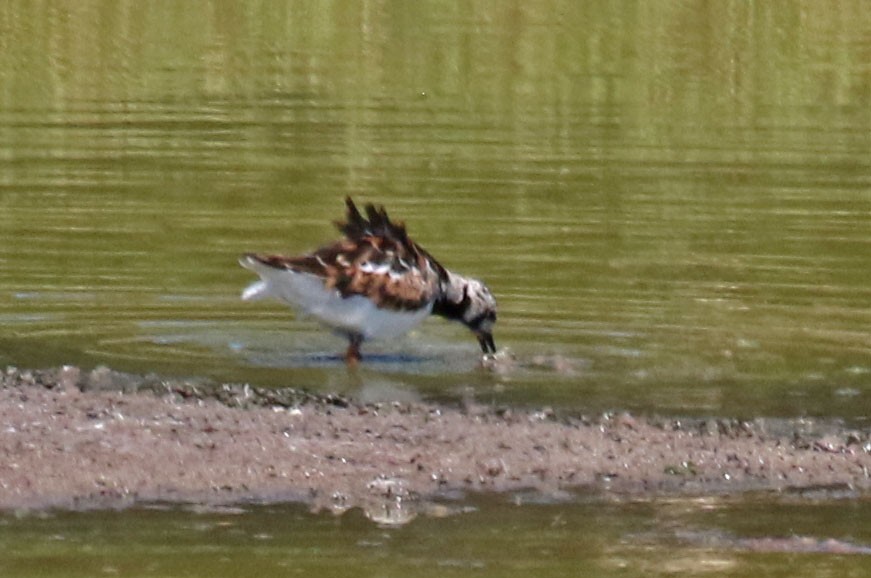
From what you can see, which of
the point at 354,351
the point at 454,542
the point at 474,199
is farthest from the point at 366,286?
the point at 474,199

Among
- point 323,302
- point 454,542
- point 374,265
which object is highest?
point 374,265

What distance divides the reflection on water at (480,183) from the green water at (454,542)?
7.57ft

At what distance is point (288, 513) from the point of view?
8.69 m

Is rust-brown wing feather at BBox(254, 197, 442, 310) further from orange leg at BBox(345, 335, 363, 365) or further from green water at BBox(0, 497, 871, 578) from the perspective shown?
green water at BBox(0, 497, 871, 578)

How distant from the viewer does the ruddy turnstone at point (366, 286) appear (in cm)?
1214

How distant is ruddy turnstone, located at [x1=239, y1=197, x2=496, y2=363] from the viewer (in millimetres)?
12141

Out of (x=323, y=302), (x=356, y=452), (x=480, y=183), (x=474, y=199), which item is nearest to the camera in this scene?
(x=356, y=452)

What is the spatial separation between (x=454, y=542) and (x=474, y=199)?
10288 mm

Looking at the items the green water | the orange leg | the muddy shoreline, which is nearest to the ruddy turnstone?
the orange leg

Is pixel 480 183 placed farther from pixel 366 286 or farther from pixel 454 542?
pixel 454 542

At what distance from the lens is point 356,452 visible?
9.55 m

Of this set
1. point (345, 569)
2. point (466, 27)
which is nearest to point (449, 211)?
point (345, 569)

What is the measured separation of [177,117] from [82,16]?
706 centimetres

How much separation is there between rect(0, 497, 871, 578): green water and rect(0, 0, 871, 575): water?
27mm
